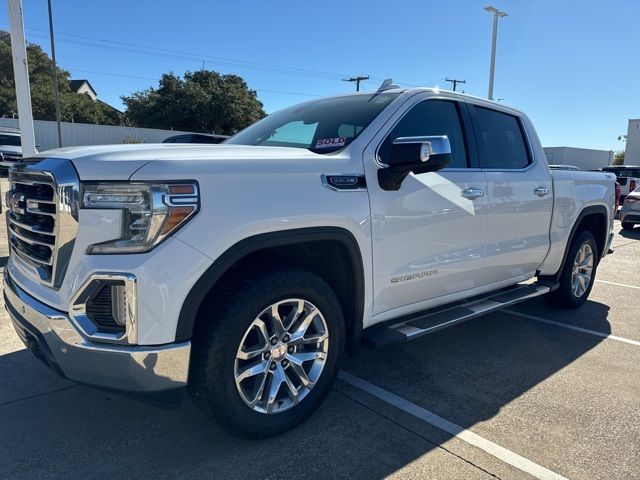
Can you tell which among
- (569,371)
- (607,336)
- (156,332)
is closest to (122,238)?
(156,332)

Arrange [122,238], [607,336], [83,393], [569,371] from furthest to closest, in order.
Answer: [607,336] → [569,371] → [83,393] → [122,238]

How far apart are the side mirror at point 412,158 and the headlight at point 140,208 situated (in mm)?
1243

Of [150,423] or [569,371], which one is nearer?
[150,423]

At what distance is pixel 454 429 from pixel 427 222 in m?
1.26

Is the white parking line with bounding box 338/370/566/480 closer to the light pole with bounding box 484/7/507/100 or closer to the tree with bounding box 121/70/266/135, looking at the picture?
the light pole with bounding box 484/7/507/100

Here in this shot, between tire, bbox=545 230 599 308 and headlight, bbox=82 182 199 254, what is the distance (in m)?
4.33

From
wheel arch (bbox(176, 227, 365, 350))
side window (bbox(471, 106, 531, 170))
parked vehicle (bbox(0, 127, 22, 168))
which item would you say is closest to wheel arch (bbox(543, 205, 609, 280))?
side window (bbox(471, 106, 531, 170))

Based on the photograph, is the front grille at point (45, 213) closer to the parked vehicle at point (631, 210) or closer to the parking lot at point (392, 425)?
the parking lot at point (392, 425)

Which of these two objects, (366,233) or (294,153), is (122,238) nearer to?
(294,153)

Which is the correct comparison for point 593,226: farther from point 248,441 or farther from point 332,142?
point 248,441

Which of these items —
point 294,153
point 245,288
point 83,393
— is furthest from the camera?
point 83,393

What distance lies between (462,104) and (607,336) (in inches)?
102

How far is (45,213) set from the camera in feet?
8.14

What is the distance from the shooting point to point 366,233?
2.98 m
